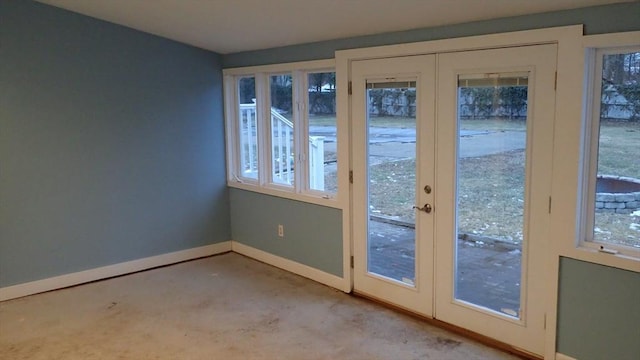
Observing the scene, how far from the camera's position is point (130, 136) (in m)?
4.87

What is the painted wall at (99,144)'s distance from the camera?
4.29 m

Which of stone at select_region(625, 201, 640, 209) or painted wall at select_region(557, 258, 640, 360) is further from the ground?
stone at select_region(625, 201, 640, 209)

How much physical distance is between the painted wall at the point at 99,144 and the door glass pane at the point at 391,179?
205 centimetres

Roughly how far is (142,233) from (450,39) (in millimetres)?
3323

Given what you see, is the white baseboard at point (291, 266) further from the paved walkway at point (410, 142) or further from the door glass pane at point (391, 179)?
the paved walkway at point (410, 142)

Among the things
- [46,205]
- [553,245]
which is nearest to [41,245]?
[46,205]

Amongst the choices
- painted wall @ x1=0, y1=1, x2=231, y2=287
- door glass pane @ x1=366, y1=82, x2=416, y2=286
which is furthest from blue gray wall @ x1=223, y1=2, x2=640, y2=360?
painted wall @ x1=0, y1=1, x2=231, y2=287

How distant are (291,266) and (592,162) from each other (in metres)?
2.80

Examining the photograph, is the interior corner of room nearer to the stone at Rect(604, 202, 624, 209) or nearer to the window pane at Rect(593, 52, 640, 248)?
the window pane at Rect(593, 52, 640, 248)

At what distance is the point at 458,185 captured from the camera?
11.5 feet

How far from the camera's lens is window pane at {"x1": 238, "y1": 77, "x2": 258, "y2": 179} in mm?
5238

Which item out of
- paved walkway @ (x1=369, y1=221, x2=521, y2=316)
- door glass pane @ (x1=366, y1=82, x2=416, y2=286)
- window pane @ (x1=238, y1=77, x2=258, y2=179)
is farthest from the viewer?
window pane @ (x1=238, y1=77, x2=258, y2=179)

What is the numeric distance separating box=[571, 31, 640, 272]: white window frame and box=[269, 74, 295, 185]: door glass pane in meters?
2.54

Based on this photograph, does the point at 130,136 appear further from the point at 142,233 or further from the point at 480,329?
the point at 480,329
